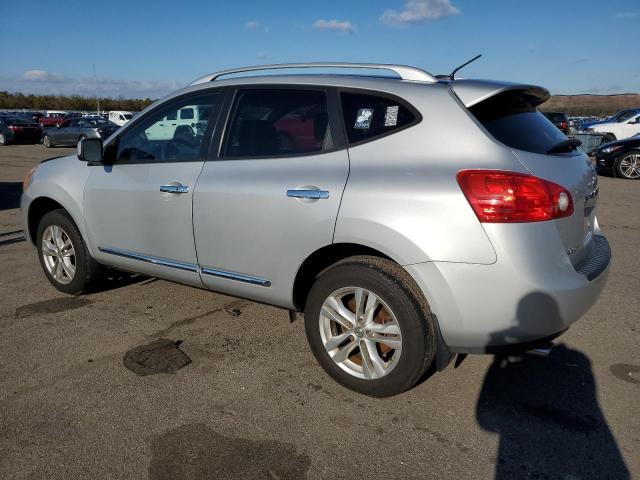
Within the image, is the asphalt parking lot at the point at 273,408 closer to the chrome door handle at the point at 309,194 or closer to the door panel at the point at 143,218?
the door panel at the point at 143,218

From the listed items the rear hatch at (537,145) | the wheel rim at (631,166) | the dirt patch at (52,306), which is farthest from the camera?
the wheel rim at (631,166)

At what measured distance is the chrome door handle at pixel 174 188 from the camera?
3583mm

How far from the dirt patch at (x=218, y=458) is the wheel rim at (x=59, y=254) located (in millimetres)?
2490

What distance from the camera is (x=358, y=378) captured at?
3035 millimetres

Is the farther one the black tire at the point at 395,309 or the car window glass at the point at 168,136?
the car window glass at the point at 168,136

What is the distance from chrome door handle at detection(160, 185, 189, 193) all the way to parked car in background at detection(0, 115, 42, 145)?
2718cm

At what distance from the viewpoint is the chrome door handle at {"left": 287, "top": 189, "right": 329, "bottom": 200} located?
295 cm

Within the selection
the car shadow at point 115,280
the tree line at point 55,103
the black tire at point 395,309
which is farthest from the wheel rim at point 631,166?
the tree line at point 55,103

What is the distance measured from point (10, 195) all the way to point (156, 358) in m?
8.70

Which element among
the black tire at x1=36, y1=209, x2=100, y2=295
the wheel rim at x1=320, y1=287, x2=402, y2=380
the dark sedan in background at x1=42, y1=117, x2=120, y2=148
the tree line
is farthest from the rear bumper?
the tree line

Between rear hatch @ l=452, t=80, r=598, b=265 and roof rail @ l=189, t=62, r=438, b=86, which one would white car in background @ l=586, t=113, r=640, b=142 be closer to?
rear hatch @ l=452, t=80, r=598, b=265

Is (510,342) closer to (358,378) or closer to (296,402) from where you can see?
(358,378)

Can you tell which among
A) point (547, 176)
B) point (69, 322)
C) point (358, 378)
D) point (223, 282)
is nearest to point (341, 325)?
point (358, 378)

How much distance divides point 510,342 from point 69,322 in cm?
319
